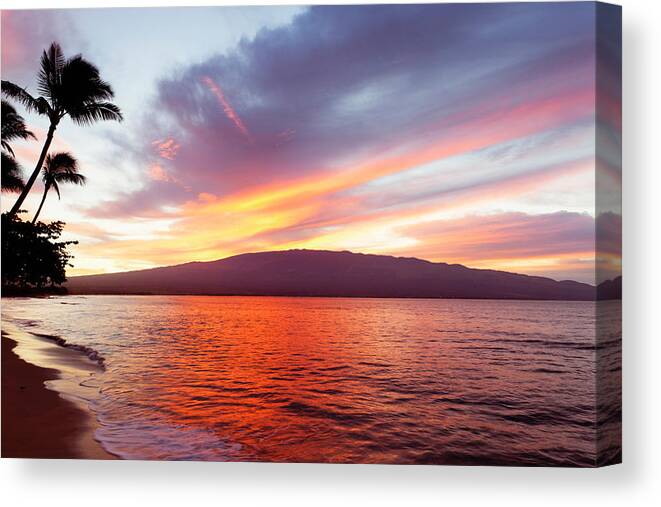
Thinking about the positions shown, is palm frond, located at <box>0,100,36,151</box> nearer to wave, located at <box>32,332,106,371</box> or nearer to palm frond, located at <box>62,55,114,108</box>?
palm frond, located at <box>62,55,114,108</box>

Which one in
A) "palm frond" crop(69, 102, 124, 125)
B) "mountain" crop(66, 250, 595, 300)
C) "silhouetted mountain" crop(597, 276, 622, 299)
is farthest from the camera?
"mountain" crop(66, 250, 595, 300)

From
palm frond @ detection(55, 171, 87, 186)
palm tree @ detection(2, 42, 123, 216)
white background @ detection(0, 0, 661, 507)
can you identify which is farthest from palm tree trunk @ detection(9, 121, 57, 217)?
white background @ detection(0, 0, 661, 507)

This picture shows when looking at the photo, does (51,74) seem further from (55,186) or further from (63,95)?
(55,186)

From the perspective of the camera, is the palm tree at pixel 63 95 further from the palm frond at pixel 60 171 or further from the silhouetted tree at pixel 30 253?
the silhouetted tree at pixel 30 253

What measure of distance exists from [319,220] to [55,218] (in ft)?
10.7

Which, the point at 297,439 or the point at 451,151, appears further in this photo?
the point at 451,151

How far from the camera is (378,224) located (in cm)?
640

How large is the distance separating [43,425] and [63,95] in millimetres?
3607

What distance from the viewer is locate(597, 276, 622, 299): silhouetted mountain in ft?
14.7

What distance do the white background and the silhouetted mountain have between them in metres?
0.09

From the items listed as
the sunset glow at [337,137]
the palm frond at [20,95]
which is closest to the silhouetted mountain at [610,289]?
the sunset glow at [337,137]

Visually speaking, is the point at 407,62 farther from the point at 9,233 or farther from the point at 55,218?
the point at 9,233

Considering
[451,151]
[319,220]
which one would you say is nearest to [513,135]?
[451,151]

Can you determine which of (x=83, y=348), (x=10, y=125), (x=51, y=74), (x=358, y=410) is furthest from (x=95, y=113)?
(x=83, y=348)
